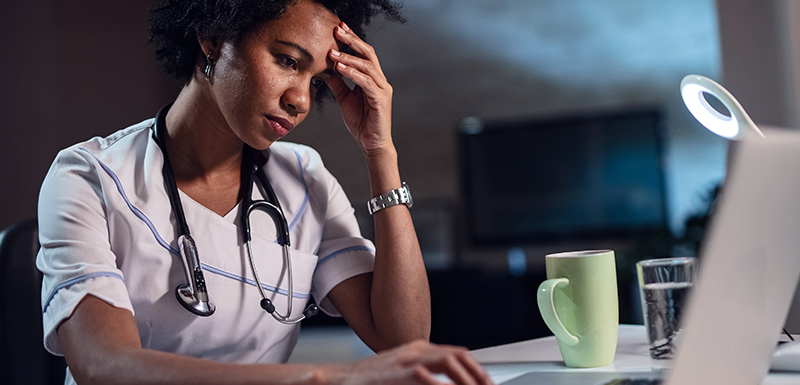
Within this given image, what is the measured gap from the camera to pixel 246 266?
1.05 meters

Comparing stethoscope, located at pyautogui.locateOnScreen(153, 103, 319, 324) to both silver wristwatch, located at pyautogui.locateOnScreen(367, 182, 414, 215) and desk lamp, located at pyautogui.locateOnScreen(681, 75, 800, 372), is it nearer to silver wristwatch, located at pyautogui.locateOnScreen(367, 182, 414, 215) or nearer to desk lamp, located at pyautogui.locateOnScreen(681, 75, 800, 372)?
silver wristwatch, located at pyautogui.locateOnScreen(367, 182, 414, 215)

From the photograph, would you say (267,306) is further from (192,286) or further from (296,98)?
(296,98)

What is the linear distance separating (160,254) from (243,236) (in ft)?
0.46

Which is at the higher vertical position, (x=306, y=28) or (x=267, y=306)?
(x=306, y=28)

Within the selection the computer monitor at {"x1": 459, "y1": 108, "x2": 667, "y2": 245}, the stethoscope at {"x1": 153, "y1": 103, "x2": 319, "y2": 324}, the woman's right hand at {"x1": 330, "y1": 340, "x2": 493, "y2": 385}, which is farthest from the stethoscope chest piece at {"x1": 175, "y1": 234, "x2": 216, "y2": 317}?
the computer monitor at {"x1": 459, "y1": 108, "x2": 667, "y2": 245}

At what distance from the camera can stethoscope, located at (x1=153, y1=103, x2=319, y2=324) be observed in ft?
3.10

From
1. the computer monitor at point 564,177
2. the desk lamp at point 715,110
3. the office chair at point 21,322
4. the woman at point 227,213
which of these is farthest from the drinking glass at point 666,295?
the computer monitor at point 564,177

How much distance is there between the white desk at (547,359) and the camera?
0.78m

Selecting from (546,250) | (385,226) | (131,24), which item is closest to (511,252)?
(546,250)

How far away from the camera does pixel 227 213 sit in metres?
1.08

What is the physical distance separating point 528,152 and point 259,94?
3.13 meters

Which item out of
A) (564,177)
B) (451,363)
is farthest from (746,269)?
(564,177)

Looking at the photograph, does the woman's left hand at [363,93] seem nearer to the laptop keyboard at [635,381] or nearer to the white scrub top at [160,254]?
the white scrub top at [160,254]

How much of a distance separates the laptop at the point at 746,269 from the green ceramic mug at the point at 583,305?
0.23m
